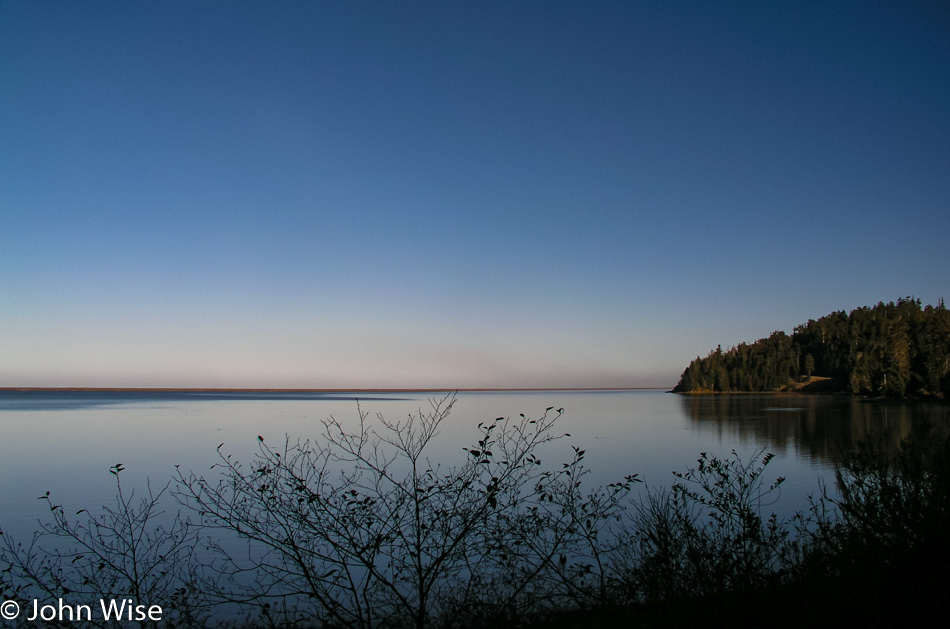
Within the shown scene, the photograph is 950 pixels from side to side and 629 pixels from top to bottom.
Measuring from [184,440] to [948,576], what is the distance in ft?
117

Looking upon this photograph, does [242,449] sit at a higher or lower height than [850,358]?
lower

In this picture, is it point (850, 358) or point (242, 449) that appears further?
point (850, 358)

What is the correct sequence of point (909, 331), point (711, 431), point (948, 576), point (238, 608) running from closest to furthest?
point (948, 576), point (238, 608), point (711, 431), point (909, 331)

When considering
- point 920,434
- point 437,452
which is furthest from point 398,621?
point 437,452

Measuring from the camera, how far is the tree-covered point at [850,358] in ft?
Answer: 247

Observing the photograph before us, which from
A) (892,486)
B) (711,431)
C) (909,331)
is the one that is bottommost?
(711,431)

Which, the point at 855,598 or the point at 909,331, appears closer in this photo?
the point at 855,598

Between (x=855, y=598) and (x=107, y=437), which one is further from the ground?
(x=855, y=598)

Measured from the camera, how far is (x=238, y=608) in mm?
10250

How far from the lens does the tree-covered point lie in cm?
7525

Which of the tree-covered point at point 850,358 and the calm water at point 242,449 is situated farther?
the tree-covered point at point 850,358

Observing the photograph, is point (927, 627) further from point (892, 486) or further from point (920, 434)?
point (920, 434)

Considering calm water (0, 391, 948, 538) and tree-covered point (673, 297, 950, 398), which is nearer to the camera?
calm water (0, 391, 948, 538)

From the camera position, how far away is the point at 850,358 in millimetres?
101438
